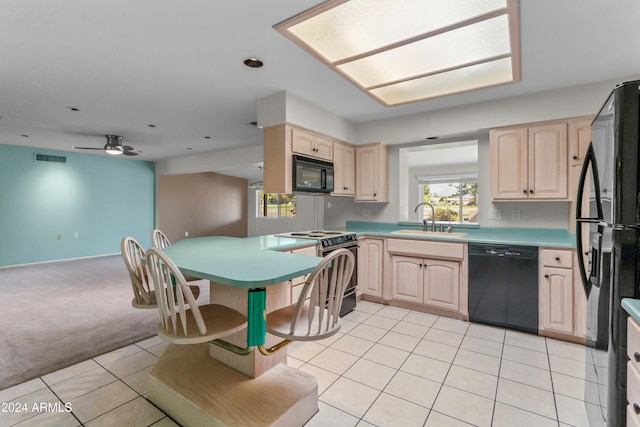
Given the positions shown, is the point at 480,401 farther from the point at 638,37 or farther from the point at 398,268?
the point at 638,37

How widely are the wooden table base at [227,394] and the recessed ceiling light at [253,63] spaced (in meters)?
2.19

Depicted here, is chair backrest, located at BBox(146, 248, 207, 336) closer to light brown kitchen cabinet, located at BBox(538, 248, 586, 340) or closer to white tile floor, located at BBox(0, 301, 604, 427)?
white tile floor, located at BBox(0, 301, 604, 427)

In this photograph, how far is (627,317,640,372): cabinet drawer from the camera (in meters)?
1.00

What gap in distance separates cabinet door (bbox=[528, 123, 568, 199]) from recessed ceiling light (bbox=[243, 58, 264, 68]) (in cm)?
270

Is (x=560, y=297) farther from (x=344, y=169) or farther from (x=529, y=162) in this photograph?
(x=344, y=169)

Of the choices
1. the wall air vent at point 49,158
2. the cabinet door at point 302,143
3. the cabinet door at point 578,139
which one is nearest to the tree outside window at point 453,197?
the cabinet door at point 578,139

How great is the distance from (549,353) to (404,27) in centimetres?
274

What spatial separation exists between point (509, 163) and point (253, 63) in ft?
8.84

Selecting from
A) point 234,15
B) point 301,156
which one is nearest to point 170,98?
point 301,156

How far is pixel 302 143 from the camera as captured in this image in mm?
3234

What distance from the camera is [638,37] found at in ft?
6.53

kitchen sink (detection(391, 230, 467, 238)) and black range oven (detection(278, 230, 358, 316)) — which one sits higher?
kitchen sink (detection(391, 230, 467, 238))

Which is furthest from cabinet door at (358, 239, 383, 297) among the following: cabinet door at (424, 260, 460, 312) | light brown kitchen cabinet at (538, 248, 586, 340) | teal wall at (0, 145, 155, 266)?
teal wall at (0, 145, 155, 266)

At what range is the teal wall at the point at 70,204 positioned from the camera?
573 cm
